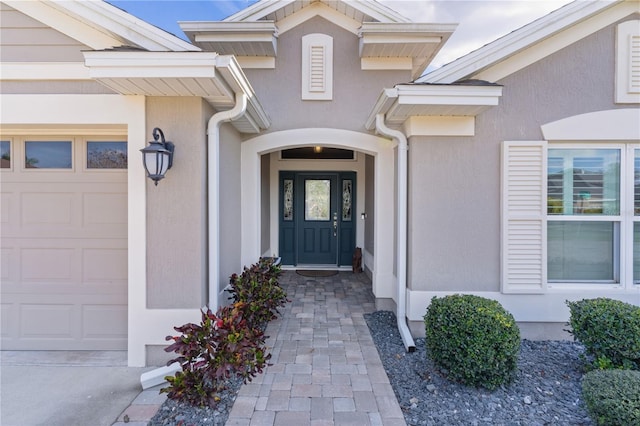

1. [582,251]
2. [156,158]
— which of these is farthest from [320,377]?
[582,251]

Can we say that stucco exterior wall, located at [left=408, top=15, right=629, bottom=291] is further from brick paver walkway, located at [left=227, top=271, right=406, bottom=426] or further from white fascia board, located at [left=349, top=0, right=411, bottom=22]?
white fascia board, located at [left=349, top=0, right=411, bottom=22]

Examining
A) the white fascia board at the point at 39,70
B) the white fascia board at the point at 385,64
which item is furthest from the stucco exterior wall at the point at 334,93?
the white fascia board at the point at 39,70

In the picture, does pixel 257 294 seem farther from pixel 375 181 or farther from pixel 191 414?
pixel 375 181

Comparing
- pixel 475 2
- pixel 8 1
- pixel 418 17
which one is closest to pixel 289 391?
pixel 8 1

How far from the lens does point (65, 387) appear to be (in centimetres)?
318

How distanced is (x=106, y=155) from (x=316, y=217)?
5120 mm

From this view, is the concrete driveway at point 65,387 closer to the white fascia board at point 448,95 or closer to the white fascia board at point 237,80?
the white fascia board at point 237,80

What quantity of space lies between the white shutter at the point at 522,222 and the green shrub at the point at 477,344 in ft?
3.89

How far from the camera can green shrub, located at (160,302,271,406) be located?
8.91 ft

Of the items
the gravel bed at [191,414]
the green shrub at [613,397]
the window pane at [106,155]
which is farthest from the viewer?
the window pane at [106,155]

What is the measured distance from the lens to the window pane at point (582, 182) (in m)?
4.21

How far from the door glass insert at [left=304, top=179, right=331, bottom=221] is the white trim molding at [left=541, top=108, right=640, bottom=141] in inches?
195

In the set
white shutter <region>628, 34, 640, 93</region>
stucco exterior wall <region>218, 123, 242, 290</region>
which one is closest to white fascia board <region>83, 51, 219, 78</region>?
stucco exterior wall <region>218, 123, 242, 290</region>

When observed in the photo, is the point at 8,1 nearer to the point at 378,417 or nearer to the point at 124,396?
the point at 124,396
